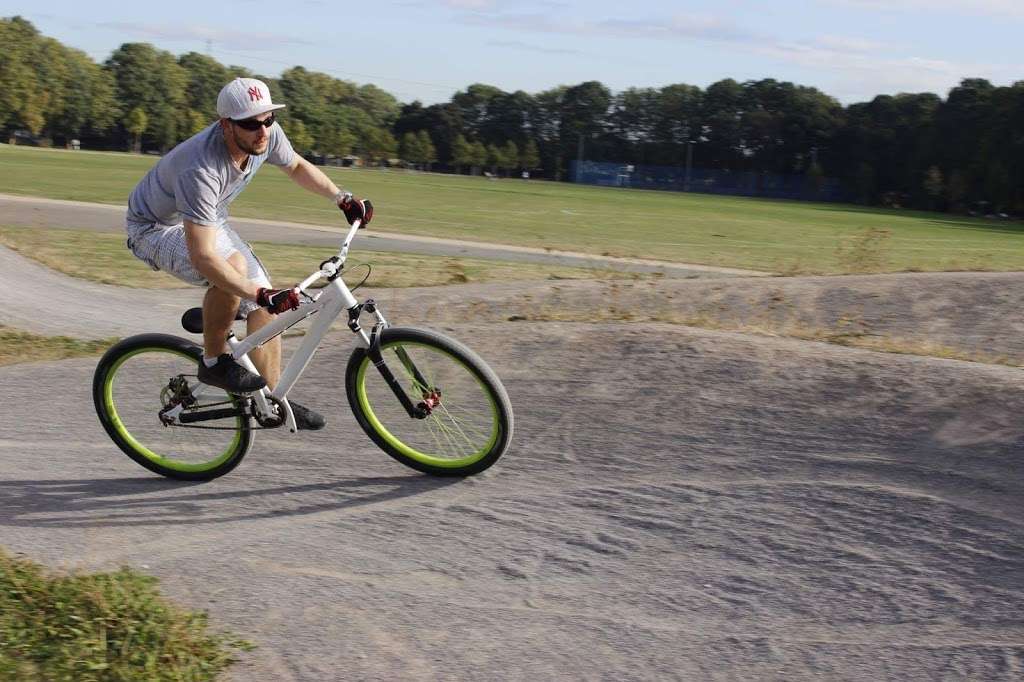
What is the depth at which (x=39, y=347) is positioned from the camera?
10.1 metres

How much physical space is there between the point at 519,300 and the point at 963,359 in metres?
5.55

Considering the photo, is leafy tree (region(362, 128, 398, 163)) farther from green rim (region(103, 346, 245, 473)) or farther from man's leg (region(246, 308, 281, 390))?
man's leg (region(246, 308, 281, 390))

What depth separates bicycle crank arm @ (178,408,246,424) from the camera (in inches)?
234

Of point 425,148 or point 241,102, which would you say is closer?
point 241,102

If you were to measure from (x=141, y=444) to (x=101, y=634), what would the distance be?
252 centimetres

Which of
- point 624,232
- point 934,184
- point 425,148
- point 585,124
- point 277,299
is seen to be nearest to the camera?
point 277,299

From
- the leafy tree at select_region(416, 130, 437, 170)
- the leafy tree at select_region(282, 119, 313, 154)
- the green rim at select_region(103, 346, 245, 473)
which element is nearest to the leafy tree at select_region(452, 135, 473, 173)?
the leafy tree at select_region(416, 130, 437, 170)

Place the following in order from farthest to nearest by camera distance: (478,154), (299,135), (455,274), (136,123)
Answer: (478,154), (299,135), (136,123), (455,274)

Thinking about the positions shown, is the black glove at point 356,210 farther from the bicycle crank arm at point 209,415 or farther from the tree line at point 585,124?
the tree line at point 585,124

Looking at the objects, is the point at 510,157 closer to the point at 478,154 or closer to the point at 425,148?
the point at 478,154

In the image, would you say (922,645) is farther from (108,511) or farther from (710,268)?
(710,268)

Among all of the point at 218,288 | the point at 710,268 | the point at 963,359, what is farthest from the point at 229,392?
the point at 710,268

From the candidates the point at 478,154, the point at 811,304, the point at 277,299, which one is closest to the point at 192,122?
the point at 478,154

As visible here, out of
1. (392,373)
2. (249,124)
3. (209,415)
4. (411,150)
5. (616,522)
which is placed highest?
(411,150)
